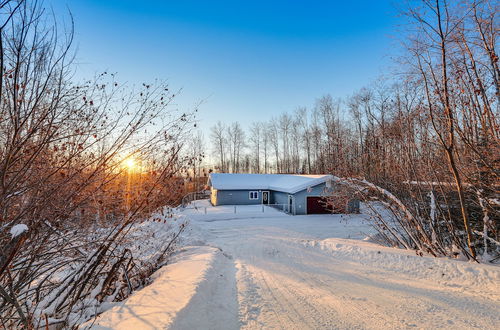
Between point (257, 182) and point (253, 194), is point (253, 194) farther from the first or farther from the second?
point (257, 182)

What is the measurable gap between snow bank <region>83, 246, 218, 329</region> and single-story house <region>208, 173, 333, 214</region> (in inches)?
605

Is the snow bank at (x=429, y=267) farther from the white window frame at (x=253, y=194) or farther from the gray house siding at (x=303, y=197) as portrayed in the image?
the white window frame at (x=253, y=194)

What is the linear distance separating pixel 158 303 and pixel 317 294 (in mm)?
3006

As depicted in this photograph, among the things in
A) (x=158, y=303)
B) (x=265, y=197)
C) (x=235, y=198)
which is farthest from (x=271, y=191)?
(x=158, y=303)

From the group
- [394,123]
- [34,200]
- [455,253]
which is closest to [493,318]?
[455,253]

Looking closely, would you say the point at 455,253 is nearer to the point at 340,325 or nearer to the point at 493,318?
the point at 493,318

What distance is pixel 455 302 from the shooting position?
4281 mm

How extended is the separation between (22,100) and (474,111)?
27.7ft

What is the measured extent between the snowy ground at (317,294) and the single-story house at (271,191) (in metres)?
12.1

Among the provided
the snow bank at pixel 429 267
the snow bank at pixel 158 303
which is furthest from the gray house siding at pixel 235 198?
the snow bank at pixel 158 303

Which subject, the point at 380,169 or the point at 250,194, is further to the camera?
the point at 250,194

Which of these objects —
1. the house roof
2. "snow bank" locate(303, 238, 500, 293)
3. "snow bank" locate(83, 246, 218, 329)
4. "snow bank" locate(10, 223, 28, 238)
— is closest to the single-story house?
the house roof

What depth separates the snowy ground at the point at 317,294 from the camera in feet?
11.9

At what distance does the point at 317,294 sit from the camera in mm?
4750
